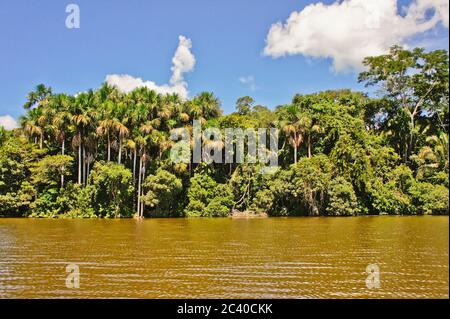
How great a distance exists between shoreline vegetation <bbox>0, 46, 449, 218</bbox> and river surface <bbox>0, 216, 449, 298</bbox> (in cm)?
1553

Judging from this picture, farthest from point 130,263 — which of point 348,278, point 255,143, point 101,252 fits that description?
point 255,143

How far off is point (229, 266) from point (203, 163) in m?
25.1

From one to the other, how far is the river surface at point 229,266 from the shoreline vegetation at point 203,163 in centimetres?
1553

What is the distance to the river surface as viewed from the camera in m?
9.23

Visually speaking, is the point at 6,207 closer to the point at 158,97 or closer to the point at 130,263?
the point at 158,97

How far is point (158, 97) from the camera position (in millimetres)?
38719

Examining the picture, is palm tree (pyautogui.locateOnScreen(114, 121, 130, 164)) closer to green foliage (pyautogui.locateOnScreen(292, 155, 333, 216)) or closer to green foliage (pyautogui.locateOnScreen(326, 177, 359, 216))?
green foliage (pyautogui.locateOnScreen(292, 155, 333, 216))

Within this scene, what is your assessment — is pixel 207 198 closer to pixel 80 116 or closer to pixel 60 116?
pixel 80 116

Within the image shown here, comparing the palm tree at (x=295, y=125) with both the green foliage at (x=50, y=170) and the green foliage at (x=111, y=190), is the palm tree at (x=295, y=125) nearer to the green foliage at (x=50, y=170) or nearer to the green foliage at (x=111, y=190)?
the green foliage at (x=111, y=190)

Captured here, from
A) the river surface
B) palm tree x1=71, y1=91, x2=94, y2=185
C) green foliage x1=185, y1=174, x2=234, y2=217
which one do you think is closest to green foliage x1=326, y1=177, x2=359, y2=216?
green foliage x1=185, y1=174, x2=234, y2=217

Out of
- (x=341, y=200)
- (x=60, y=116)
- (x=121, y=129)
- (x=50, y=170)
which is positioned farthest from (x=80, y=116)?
(x=341, y=200)

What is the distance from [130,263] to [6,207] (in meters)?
27.5

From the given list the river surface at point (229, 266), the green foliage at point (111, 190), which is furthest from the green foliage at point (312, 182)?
the river surface at point (229, 266)
